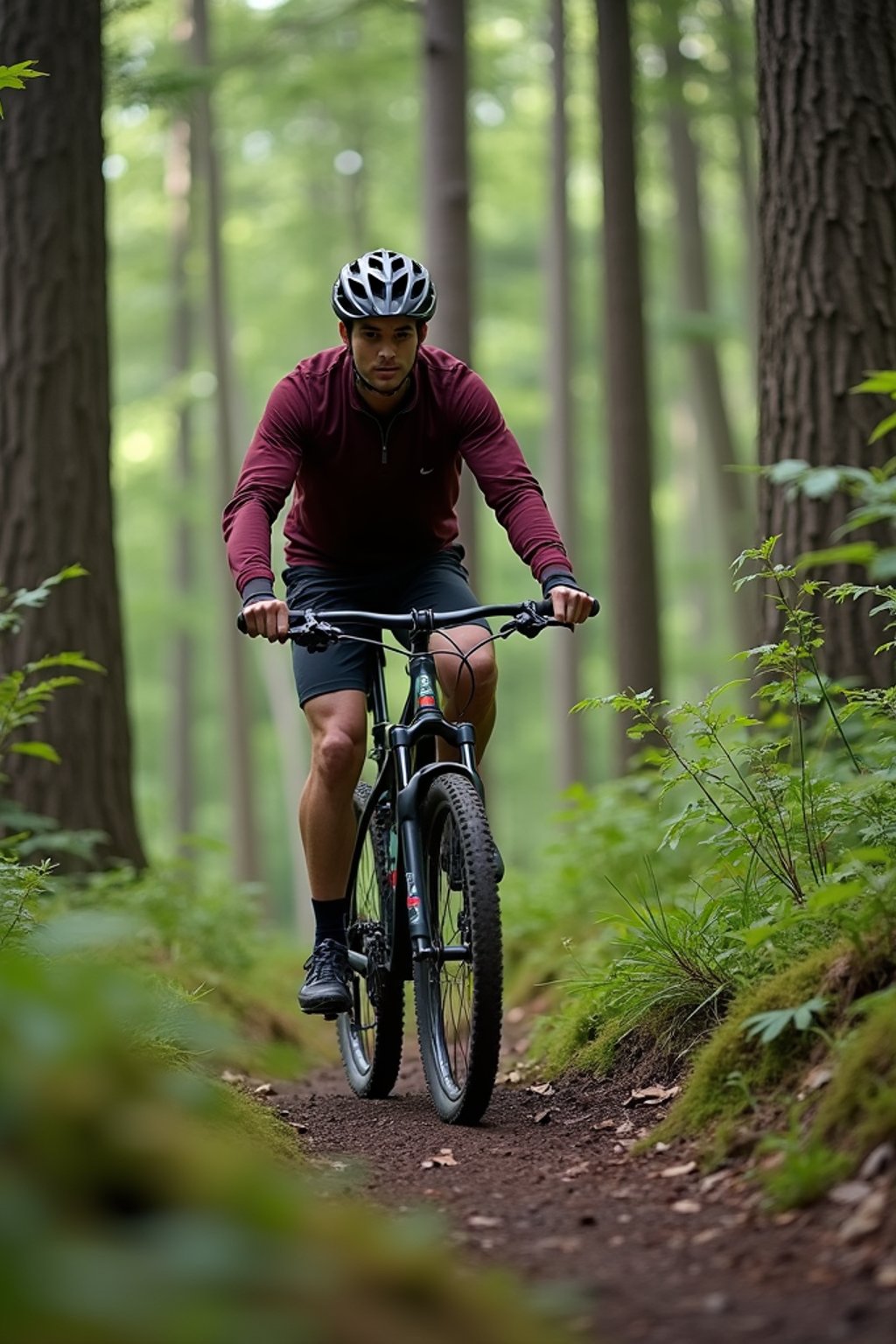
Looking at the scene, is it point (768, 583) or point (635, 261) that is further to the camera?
point (635, 261)

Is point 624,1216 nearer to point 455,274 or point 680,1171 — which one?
point 680,1171

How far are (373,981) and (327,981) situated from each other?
0.21 metres

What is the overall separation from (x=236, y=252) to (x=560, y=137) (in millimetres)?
9381

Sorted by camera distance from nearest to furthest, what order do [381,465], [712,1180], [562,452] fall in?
[712,1180] → [381,465] → [562,452]

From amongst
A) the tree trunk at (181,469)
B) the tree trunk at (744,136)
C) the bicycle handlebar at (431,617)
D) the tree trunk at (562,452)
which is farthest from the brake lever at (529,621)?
the tree trunk at (181,469)

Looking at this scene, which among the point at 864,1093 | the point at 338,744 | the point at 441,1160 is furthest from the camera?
the point at 338,744

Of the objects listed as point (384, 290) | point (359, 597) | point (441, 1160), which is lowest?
point (441, 1160)

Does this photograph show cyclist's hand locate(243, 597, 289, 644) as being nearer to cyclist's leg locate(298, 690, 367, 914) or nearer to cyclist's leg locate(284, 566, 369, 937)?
cyclist's leg locate(284, 566, 369, 937)

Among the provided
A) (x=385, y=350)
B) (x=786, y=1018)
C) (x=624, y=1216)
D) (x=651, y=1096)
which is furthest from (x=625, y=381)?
(x=624, y=1216)

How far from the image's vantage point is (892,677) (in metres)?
6.08

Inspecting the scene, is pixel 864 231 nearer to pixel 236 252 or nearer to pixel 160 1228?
pixel 160 1228

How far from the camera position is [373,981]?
4.98 m

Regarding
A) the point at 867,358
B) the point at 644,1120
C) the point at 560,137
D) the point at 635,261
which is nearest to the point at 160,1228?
the point at 644,1120

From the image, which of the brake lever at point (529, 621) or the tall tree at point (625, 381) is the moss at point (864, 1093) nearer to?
the brake lever at point (529, 621)
